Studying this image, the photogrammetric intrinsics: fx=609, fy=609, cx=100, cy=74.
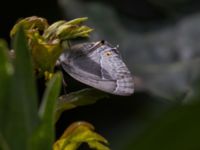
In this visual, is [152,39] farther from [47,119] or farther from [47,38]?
[47,119]

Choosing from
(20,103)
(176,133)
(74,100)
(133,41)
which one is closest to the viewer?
(176,133)

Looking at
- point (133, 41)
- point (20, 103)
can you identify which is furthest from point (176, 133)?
point (133, 41)

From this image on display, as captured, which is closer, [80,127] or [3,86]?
[3,86]

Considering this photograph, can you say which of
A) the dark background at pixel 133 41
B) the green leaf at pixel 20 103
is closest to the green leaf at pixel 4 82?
the green leaf at pixel 20 103

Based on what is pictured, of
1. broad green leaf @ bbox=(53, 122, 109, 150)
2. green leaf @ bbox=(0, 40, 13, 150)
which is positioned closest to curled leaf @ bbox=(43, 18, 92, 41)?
broad green leaf @ bbox=(53, 122, 109, 150)

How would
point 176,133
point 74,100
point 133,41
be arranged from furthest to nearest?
point 133,41, point 74,100, point 176,133

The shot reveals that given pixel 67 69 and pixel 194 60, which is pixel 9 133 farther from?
pixel 194 60

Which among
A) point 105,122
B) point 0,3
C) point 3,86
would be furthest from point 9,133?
point 0,3
